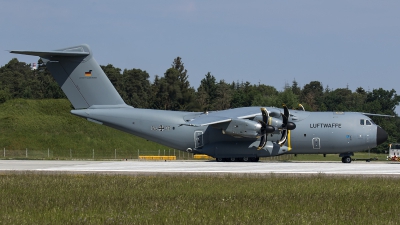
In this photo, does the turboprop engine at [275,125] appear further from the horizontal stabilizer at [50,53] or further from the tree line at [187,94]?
the tree line at [187,94]

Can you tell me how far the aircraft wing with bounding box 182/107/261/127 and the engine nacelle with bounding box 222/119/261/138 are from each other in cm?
44

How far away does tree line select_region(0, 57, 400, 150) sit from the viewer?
277 ft

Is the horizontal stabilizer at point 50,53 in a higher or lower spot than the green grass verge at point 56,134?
higher

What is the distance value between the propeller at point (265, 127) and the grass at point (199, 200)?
12.8 m

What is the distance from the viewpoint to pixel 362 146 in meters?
35.0

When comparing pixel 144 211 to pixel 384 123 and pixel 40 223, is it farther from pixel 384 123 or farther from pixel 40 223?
pixel 384 123

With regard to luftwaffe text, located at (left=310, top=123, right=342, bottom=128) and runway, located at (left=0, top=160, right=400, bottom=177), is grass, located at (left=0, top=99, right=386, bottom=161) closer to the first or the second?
luftwaffe text, located at (left=310, top=123, right=342, bottom=128)

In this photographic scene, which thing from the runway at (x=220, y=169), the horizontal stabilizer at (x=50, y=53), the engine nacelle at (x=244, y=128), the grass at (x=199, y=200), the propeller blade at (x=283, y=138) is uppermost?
the horizontal stabilizer at (x=50, y=53)

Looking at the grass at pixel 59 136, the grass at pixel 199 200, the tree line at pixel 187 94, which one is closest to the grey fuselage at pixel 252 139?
the grass at pixel 199 200

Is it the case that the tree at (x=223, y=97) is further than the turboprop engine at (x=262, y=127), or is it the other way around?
the tree at (x=223, y=97)

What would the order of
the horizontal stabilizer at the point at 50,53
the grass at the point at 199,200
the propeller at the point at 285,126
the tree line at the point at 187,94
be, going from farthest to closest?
the tree line at the point at 187,94 < the propeller at the point at 285,126 < the horizontal stabilizer at the point at 50,53 < the grass at the point at 199,200

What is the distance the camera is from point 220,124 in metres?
33.6

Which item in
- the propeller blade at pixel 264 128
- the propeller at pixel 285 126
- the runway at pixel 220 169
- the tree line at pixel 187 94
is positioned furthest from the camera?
the tree line at pixel 187 94

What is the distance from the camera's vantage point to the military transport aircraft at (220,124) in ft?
108
